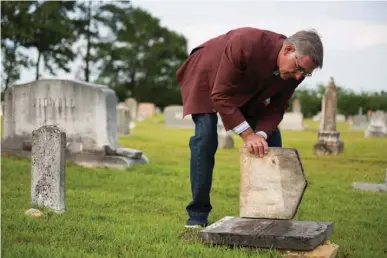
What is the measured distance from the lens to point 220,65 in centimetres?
453

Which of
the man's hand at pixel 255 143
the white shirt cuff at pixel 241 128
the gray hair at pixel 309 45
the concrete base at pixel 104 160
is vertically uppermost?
the gray hair at pixel 309 45

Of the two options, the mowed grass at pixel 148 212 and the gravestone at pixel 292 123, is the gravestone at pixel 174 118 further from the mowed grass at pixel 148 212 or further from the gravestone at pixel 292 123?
Result: the mowed grass at pixel 148 212

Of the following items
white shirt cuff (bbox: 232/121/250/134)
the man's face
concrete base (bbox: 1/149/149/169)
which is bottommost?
concrete base (bbox: 1/149/149/169)

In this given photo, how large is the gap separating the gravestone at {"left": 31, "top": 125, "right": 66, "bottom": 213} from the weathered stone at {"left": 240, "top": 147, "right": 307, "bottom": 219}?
90.8 inches

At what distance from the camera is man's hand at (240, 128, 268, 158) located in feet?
14.5

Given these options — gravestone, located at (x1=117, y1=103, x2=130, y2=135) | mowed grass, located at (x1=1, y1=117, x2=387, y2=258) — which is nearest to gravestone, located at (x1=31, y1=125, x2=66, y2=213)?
mowed grass, located at (x1=1, y1=117, x2=387, y2=258)

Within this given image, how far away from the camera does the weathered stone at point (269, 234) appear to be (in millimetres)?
4016

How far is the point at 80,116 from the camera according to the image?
10.9m

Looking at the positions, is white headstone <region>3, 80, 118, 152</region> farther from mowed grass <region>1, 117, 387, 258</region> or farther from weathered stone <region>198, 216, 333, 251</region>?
weathered stone <region>198, 216, 333, 251</region>

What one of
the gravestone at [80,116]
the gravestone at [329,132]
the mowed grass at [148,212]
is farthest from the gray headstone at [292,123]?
the gravestone at [80,116]

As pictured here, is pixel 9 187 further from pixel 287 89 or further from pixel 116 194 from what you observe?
pixel 287 89

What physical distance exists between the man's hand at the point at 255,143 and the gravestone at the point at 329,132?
11.0m

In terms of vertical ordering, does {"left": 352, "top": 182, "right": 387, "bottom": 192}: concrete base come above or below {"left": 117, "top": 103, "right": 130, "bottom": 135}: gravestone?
below

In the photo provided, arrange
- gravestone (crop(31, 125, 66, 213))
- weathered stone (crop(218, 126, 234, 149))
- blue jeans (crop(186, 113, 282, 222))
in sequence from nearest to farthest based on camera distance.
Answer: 1. blue jeans (crop(186, 113, 282, 222))
2. gravestone (crop(31, 125, 66, 213))
3. weathered stone (crop(218, 126, 234, 149))
